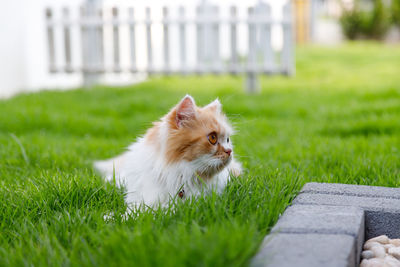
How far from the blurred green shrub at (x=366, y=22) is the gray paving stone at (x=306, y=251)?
19485mm

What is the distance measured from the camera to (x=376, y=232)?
2369 mm

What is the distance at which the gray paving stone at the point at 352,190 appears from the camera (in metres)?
2.51

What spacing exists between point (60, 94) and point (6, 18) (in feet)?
4.52

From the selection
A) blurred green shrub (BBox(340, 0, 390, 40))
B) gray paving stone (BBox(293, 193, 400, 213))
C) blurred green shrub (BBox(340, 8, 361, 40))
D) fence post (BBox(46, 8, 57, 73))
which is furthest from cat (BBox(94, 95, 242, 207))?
blurred green shrub (BBox(340, 8, 361, 40))

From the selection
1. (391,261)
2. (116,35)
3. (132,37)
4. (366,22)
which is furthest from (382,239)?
(366,22)

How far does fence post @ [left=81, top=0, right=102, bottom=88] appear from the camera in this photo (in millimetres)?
8820

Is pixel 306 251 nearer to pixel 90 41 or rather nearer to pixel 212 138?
pixel 212 138

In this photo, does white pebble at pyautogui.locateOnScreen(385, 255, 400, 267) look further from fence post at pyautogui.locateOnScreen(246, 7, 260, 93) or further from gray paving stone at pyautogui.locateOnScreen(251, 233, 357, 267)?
fence post at pyautogui.locateOnScreen(246, 7, 260, 93)

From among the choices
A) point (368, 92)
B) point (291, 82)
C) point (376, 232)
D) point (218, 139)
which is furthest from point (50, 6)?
point (376, 232)

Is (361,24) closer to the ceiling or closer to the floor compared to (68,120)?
closer to the ceiling

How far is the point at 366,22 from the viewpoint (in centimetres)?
1977

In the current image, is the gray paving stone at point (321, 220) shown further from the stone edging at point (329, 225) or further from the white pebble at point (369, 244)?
the white pebble at point (369, 244)

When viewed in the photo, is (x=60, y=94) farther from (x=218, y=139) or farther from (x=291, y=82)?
(x=218, y=139)

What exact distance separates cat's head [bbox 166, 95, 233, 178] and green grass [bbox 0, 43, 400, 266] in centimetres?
17
